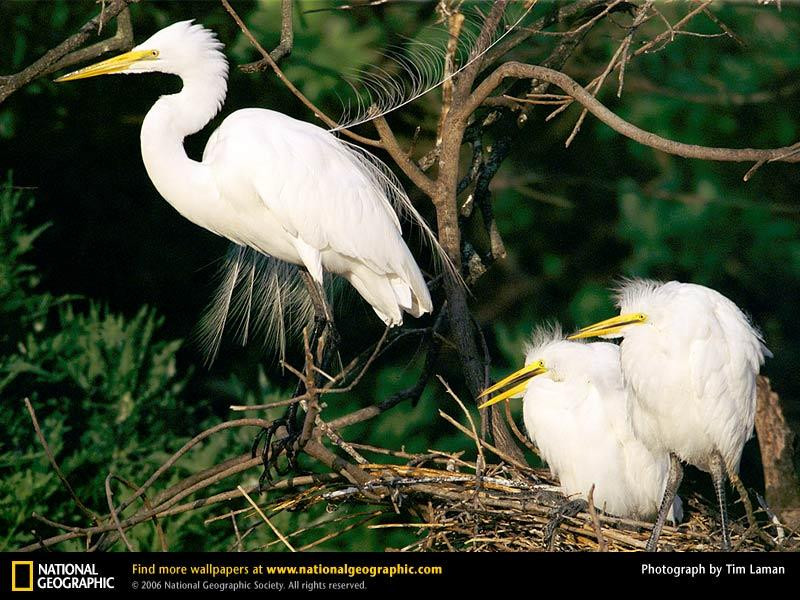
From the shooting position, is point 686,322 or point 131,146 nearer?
point 686,322

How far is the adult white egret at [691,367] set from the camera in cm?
271

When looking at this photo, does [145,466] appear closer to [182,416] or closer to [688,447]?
[182,416]

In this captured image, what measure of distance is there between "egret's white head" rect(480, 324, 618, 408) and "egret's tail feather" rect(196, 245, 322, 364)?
775 mm

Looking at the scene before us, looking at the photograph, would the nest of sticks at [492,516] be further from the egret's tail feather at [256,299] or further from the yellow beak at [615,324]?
the egret's tail feather at [256,299]

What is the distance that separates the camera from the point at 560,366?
3092mm

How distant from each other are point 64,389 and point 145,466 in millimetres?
507

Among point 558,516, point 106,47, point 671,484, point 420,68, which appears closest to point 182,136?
point 106,47

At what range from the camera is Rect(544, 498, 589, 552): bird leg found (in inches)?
106

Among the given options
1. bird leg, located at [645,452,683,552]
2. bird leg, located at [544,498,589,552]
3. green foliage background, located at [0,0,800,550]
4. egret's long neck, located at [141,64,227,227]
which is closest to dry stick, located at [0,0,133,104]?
egret's long neck, located at [141,64,227,227]

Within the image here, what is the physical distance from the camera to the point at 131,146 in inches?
187

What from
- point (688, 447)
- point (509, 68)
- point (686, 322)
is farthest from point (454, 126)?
point (688, 447)

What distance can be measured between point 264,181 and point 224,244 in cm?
168

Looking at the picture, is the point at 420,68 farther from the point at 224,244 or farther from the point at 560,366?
the point at 224,244

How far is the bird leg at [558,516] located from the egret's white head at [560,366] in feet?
1.17
